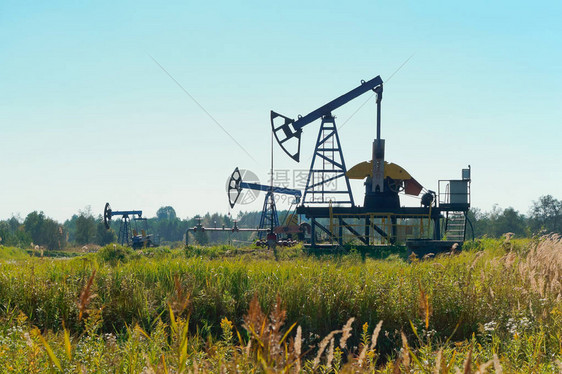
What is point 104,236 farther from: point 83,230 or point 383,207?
point 383,207

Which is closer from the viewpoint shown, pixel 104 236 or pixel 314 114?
pixel 314 114

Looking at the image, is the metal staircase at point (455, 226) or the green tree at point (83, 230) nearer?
the metal staircase at point (455, 226)

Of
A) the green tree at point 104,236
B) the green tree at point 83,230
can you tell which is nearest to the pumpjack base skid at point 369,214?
the green tree at point 104,236

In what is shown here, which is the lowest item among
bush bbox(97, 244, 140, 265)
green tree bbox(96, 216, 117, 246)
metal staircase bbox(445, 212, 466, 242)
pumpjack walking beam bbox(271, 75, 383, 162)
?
green tree bbox(96, 216, 117, 246)

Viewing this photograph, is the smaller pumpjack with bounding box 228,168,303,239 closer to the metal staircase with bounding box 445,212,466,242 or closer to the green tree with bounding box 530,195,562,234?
the metal staircase with bounding box 445,212,466,242

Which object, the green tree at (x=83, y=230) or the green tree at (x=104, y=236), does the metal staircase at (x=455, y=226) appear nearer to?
the green tree at (x=104, y=236)

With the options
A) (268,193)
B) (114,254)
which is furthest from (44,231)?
(114,254)

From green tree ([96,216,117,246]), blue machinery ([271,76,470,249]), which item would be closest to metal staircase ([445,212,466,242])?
blue machinery ([271,76,470,249])

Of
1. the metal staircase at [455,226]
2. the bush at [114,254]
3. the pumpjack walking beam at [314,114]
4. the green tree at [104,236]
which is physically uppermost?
the pumpjack walking beam at [314,114]

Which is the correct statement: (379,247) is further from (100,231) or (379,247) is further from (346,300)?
(100,231)

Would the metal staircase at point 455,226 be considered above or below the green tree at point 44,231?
above

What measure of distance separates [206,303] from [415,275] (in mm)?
3186

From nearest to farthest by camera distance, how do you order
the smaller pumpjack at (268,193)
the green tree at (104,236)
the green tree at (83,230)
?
the smaller pumpjack at (268,193)
the green tree at (104,236)
the green tree at (83,230)

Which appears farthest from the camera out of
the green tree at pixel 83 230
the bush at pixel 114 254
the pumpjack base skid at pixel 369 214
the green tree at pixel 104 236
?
the green tree at pixel 83 230
